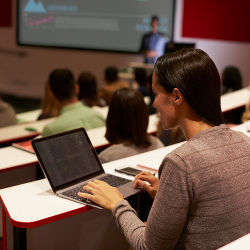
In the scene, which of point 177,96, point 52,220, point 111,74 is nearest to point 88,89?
point 111,74

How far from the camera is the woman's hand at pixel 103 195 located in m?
1.64

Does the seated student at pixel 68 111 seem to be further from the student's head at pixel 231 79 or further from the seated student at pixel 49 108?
the student's head at pixel 231 79

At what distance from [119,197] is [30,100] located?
8.89m

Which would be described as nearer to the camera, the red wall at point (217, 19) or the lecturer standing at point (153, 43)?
the red wall at point (217, 19)

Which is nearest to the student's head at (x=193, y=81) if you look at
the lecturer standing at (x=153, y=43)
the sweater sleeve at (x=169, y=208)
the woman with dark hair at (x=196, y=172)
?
the woman with dark hair at (x=196, y=172)

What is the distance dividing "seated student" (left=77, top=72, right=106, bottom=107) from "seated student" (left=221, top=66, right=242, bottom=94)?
1.60 meters

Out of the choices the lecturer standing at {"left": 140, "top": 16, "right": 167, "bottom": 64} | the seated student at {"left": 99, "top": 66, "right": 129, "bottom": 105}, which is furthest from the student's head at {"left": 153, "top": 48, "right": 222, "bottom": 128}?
the lecturer standing at {"left": 140, "top": 16, "right": 167, "bottom": 64}

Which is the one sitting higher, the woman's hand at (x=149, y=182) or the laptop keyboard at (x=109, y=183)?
the woman's hand at (x=149, y=182)

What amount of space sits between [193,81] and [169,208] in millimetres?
367

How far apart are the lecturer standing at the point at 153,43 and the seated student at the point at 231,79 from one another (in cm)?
285

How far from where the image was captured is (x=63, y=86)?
3816mm

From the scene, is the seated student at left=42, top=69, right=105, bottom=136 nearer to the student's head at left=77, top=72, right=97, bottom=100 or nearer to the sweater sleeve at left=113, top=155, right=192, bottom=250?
the student's head at left=77, top=72, right=97, bottom=100

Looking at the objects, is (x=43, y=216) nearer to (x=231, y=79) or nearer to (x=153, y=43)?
(x=231, y=79)

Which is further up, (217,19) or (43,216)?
(217,19)
